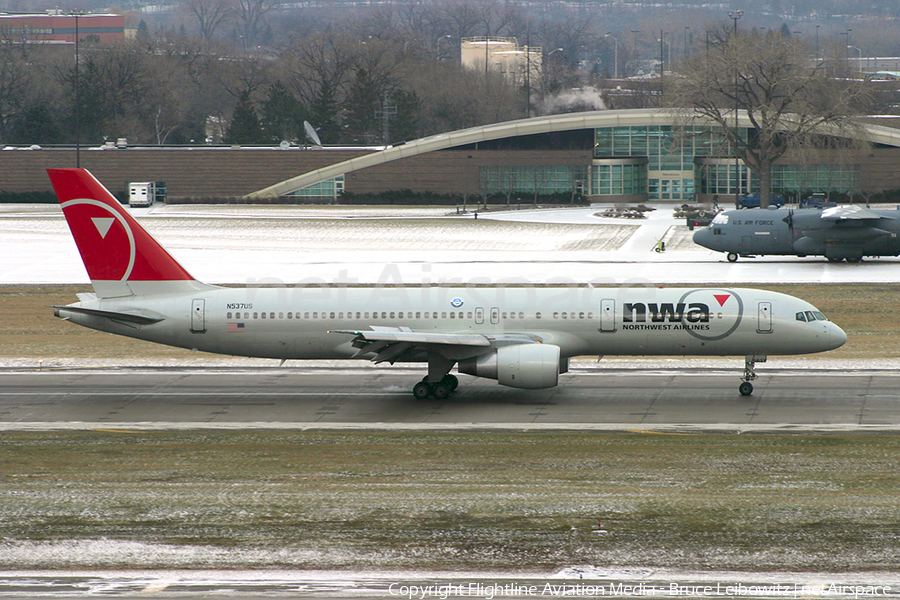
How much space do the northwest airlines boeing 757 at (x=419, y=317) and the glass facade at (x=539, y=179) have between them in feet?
272

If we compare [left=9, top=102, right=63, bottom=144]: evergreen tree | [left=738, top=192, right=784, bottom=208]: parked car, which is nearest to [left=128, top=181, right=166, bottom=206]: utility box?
[left=9, top=102, right=63, bottom=144]: evergreen tree

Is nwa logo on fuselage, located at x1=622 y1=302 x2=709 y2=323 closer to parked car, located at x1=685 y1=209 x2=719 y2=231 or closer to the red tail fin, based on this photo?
the red tail fin

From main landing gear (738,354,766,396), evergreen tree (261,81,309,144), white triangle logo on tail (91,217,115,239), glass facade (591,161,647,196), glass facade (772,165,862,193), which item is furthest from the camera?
evergreen tree (261,81,309,144)

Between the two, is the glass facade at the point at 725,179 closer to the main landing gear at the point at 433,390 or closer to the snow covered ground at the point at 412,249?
the snow covered ground at the point at 412,249

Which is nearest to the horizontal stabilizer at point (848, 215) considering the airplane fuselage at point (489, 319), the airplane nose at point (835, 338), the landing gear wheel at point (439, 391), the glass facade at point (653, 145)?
the airplane fuselage at point (489, 319)

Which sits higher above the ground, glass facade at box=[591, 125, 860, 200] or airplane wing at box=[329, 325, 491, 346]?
glass facade at box=[591, 125, 860, 200]

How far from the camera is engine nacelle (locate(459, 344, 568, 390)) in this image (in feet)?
115

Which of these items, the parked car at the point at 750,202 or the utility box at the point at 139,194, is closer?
the parked car at the point at 750,202

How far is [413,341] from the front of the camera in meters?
34.9

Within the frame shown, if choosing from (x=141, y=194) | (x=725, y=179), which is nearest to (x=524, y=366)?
(x=725, y=179)

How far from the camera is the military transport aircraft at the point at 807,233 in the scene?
68.9m

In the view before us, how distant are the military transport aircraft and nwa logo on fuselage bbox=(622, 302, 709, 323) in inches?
1459

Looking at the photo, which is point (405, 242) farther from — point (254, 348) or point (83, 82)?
point (83, 82)

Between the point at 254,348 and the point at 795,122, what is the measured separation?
80.1 metres
